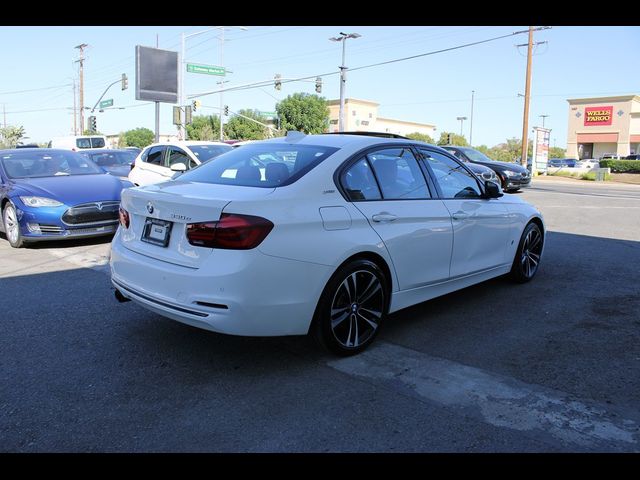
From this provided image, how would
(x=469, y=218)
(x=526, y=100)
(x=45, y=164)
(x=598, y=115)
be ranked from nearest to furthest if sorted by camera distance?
(x=469, y=218) < (x=45, y=164) < (x=526, y=100) < (x=598, y=115)

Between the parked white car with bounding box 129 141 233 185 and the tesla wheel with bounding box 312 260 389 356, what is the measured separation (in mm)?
7710

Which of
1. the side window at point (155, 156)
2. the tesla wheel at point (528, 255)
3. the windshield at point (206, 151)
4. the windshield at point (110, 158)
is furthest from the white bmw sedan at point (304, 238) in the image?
the windshield at point (110, 158)

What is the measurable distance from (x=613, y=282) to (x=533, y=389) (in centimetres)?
346

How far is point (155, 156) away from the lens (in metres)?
12.1

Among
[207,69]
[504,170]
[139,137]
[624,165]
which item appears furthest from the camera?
[139,137]

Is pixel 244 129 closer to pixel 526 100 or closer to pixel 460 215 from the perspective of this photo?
pixel 526 100

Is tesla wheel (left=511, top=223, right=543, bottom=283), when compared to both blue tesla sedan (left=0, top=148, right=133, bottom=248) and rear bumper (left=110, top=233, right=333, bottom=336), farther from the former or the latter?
blue tesla sedan (left=0, top=148, right=133, bottom=248)

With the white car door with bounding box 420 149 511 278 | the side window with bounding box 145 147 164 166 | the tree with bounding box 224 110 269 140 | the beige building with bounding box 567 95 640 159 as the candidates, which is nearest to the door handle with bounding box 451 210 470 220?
the white car door with bounding box 420 149 511 278

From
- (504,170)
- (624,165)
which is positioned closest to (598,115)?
(624,165)

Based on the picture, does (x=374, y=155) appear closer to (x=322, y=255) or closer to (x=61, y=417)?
(x=322, y=255)

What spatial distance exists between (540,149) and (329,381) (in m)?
35.3

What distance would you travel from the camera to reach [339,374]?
3.76 metres

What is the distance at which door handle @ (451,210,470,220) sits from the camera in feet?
15.9
